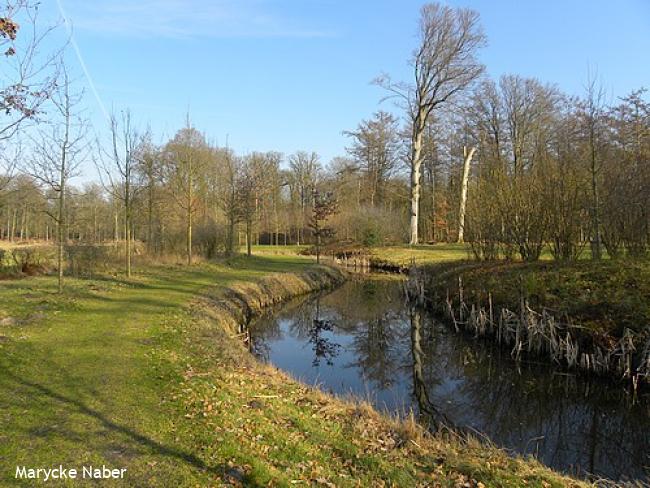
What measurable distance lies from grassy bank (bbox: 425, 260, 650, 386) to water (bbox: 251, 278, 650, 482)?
54cm

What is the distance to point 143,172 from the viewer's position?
1014 inches

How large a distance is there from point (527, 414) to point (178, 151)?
999 inches

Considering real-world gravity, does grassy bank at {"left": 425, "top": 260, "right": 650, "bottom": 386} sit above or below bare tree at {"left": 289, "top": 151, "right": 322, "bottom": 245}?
below

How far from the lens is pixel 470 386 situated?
976 centimetres

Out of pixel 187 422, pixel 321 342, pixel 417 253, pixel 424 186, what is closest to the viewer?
pixel 187 422

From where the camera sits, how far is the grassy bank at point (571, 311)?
940cm

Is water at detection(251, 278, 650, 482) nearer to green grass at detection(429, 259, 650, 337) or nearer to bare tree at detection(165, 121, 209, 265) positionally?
green grass at detection(429, 259, 650, 337)

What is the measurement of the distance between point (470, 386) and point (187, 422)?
658 centimetres

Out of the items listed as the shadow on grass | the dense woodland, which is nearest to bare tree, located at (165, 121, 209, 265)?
the dense woodland

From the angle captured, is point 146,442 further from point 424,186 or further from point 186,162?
point 424,186

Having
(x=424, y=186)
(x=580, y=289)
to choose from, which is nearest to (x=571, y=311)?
(x=580, y=289)

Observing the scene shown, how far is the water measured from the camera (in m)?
7.03

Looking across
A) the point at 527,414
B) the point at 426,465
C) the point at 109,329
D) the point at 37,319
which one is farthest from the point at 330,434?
the point at 37,319

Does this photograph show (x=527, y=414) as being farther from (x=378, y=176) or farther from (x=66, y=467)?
(x=378, y=176)
